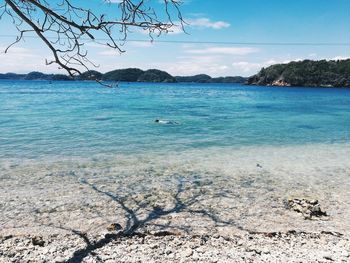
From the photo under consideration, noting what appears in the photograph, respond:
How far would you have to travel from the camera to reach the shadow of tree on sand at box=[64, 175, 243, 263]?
6270mm

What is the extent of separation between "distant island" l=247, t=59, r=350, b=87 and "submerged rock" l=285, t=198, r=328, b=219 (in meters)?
159

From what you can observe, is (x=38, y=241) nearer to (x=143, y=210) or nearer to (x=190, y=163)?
(x=143, y=210)

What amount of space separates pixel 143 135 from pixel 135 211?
1246 centimetres

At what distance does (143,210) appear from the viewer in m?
8.17

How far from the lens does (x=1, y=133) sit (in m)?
20.3

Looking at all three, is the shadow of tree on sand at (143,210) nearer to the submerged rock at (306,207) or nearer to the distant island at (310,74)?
the submerged rock at (306,207)

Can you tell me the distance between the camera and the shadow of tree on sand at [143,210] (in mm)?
6270

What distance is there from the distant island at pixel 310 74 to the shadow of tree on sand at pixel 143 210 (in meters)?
160

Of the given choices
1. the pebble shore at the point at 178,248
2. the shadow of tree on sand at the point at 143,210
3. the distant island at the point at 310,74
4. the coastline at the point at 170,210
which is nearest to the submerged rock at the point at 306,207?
the coastline at the point at 170,210

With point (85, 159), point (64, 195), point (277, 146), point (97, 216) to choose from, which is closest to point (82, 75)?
point (97, 216)

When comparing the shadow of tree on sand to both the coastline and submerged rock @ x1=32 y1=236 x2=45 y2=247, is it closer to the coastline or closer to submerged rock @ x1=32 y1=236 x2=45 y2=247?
the coastline

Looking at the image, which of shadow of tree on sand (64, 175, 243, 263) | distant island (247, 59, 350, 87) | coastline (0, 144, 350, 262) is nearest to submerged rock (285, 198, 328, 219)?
coastline (0, 144, 350, 262)

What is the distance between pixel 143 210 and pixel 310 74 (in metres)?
173

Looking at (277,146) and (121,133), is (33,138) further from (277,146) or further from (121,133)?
(277,146)
